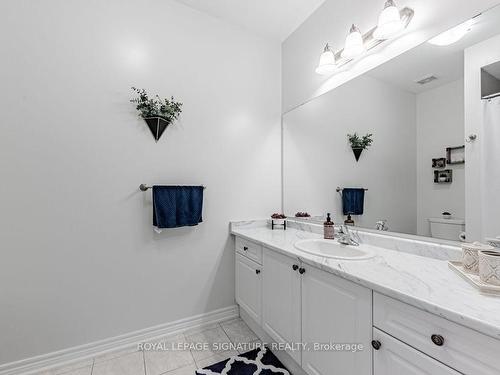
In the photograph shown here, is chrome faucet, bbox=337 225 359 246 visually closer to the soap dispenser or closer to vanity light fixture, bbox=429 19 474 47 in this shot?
the soap dispenser

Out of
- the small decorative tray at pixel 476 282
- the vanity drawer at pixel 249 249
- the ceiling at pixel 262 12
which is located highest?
the ceiling at pixel 262 12

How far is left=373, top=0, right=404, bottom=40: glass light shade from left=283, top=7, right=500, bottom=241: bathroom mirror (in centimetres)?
15

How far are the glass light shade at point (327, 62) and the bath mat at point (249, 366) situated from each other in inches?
81.4

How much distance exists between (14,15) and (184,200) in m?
1.48

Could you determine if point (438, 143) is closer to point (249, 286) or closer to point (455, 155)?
point (455, 155)

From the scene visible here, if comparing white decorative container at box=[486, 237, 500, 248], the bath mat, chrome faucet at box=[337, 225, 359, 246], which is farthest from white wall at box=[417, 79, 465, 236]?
the bath mat

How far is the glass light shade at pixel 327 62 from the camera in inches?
70.1

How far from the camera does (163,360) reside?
1.62 metres

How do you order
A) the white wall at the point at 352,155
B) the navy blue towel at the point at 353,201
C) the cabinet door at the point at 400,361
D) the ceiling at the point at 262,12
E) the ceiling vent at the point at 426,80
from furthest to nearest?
1. the ceiling at the point at 262,12
2. the navy blue towel at the point at 353,201
3. the white wall at the point at 352,155
4. the ceiling vent at the point at 426,80
5. the cabinet door at the point at 400,361

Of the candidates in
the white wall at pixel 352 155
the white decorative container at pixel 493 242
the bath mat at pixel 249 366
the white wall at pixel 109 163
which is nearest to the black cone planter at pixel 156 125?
the white wall at pixel 109 163

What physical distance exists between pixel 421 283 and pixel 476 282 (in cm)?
16

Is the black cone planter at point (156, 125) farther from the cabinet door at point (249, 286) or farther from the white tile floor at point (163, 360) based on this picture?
the white tile floor at point (163, 360)

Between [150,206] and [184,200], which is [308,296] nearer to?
[184,200]

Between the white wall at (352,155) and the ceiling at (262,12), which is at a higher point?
the ceiling at (262,12)
